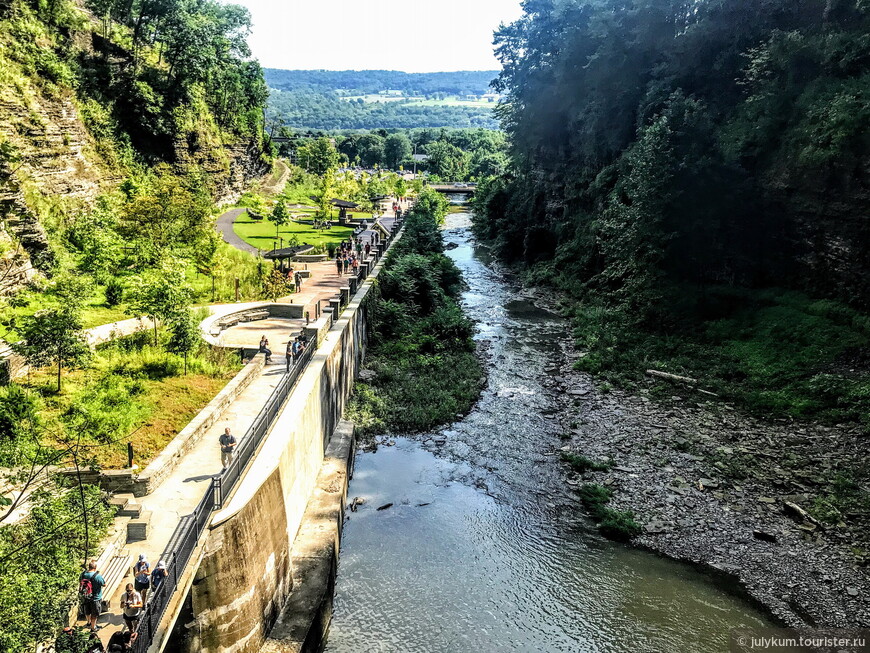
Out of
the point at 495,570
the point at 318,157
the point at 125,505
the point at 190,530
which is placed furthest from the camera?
the point at 318,157

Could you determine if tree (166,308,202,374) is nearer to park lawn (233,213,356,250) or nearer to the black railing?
the black railing

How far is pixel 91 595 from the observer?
9227mm

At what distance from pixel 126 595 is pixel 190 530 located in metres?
1.21

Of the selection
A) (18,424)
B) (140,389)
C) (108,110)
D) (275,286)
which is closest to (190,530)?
(18,424)

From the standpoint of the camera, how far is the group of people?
8.77 m

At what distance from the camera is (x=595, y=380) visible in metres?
29.1

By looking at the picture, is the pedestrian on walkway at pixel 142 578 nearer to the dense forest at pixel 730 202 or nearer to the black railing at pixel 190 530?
the black railing at pixel 190 530

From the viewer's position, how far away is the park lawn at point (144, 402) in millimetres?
13789

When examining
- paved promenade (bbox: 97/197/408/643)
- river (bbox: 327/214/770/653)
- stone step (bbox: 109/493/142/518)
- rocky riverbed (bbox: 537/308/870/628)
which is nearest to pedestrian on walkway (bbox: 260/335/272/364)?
paved promenade (bbox: 97/197/408/643)

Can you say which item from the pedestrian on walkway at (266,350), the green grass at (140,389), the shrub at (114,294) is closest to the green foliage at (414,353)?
the pedestrian on walkway at (266,350)

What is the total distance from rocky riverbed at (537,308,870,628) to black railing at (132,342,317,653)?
35.4 feet

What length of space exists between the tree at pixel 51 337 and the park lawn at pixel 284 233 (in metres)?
28.0

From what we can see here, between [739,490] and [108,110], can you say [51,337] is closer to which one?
[739,490]

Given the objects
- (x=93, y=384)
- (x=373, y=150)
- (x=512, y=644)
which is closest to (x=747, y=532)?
(x=512, y=644)
